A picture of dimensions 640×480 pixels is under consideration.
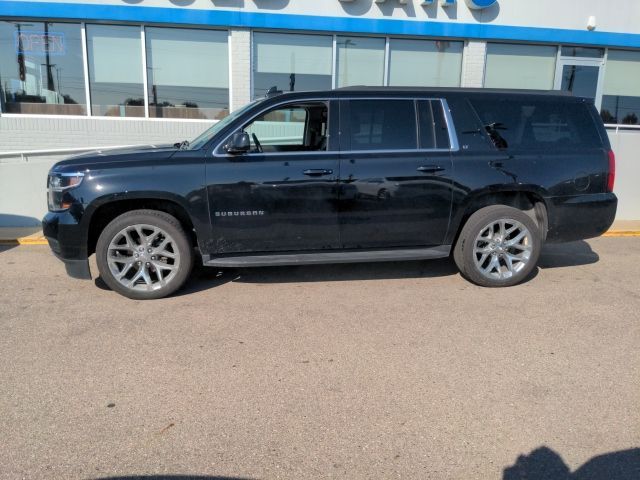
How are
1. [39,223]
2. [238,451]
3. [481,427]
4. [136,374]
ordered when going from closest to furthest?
[238,451] < [481,427] < [136,374] < [39,223]

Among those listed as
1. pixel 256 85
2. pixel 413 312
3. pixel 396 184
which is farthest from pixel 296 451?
pixel 256 85

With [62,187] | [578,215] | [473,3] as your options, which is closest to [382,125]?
[578,215]

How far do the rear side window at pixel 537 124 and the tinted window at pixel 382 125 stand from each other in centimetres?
75

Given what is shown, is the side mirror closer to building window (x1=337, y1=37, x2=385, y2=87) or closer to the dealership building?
the dealership building

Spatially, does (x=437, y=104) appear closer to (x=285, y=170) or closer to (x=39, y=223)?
(x=285, y=170)

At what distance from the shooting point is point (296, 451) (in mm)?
2680

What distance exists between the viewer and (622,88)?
1127 centimetres

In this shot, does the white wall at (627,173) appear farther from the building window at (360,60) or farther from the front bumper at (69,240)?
the front bumper at (69,240)

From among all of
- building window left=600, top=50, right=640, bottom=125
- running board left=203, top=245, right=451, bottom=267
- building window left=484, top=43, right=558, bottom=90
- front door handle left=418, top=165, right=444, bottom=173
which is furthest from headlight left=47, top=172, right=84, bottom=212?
building window left=600, top=50, right=640, bottom=125

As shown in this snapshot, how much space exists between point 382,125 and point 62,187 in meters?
3.03

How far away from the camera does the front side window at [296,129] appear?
16.6ft

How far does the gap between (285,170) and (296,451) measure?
277cm

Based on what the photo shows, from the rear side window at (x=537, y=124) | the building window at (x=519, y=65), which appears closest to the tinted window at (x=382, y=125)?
the rear side window at (x=537, y=124)

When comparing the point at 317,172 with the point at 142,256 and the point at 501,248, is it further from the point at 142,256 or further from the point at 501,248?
the point at 501,248
